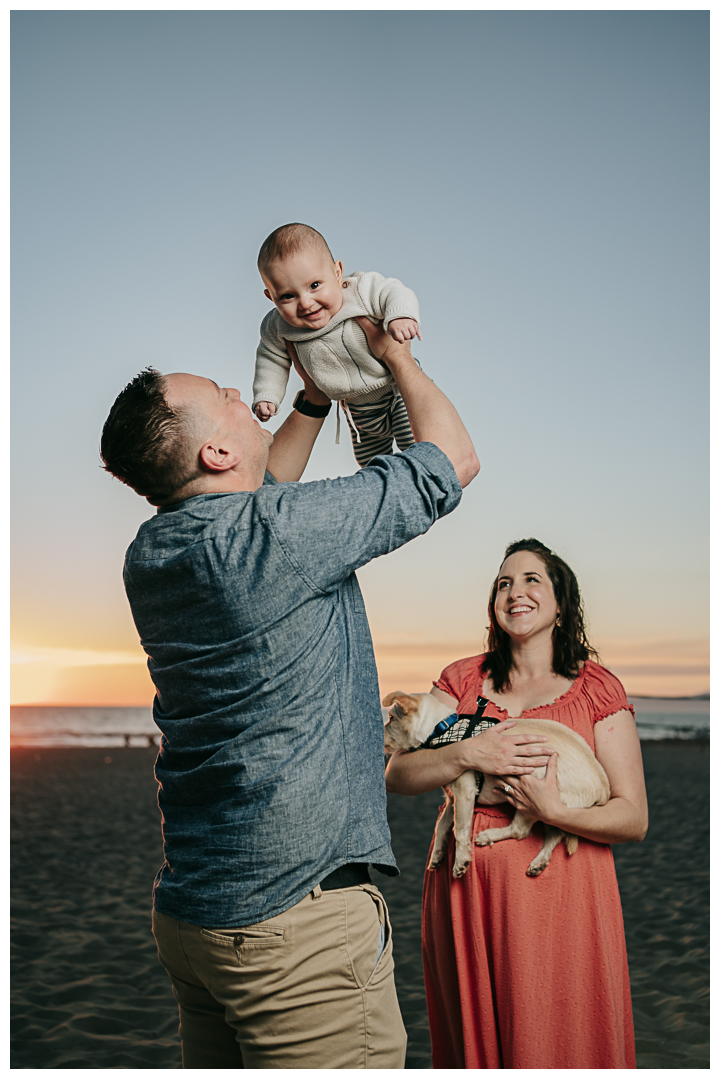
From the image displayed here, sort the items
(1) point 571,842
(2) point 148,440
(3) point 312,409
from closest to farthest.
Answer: (2) point 148,440
(1) point 571,842
(3) point 312,409

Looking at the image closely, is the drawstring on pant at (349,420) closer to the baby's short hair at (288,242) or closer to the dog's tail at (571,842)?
the baby's short hair at (288,242)

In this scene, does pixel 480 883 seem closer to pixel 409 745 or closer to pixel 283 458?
pixel 409 745

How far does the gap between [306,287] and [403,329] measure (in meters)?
0.33

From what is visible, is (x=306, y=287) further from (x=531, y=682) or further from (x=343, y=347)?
(x=531, y=682)

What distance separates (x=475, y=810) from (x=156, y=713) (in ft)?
3.35

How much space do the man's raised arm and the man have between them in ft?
0.04

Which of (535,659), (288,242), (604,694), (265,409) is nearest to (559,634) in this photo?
(535,659)

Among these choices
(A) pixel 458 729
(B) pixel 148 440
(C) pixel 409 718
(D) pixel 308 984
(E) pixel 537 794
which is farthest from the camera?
(C) pixel 409 718

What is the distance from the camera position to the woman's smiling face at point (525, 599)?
8.25ft

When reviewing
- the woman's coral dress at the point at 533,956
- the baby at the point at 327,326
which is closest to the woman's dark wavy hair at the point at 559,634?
the woman's coral dress at the point at 533,956

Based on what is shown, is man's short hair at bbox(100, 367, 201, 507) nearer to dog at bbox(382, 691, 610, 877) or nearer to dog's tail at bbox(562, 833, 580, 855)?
dog at bbox(382, 691, 610, 877)

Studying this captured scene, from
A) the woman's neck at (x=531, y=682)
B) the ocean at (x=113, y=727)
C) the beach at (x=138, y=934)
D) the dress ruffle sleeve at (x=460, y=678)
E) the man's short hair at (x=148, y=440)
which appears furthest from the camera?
the ocean at (x=113, y=727)

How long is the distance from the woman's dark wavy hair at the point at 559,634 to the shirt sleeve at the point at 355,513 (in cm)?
102

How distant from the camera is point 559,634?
2.58 meters
